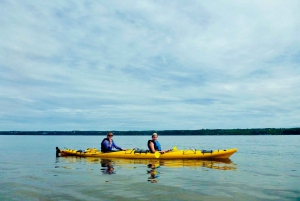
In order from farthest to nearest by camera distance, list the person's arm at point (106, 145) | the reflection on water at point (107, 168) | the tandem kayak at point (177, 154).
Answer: the person's arm at point (106, 145) < the tandem kayak at point (177, 154) < the reflection on water at point (107, 168)

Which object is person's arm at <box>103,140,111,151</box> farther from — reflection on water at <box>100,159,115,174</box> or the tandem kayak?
reflection on water at <box>100,159,115,174</box>

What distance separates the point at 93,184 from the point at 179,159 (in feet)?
27.8

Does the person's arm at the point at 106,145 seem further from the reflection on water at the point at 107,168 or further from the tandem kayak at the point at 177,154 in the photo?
the reflection on water at the point at 107,168

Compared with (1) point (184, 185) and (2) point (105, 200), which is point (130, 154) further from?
(2) point (105, 200)

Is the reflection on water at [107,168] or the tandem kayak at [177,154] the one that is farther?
the tandem kayak at [177,154]

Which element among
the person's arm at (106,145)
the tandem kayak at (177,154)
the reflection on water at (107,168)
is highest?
the person's arm at (106,145)

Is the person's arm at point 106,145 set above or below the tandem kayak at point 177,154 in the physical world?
above

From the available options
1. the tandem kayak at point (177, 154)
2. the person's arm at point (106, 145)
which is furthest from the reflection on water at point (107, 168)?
the person's arm at point (106, 145)

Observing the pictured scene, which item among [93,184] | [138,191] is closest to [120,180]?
[93,184]

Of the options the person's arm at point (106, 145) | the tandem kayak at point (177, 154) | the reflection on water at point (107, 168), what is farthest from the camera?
the person's arm at point (106, 145)

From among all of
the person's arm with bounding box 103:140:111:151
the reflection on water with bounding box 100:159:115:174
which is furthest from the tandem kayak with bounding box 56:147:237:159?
the reflection on water with bounding box 100:159:115:174

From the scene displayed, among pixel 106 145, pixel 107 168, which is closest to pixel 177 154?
pixel 107 168

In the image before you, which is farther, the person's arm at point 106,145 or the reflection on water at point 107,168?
the person's arm at point 106,145

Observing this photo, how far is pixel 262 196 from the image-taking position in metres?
8.42
